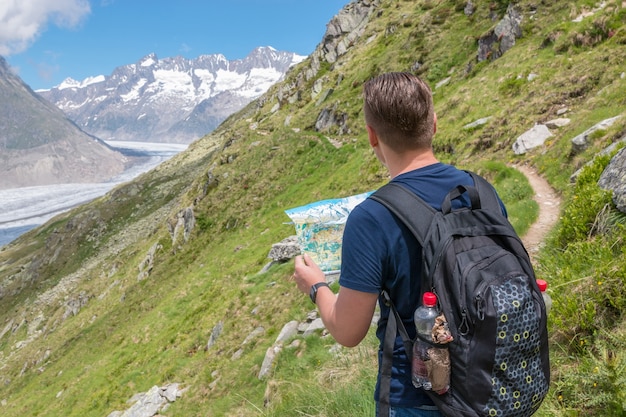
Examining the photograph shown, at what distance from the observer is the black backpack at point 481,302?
7.77 feet

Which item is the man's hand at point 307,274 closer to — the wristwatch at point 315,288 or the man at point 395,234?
the wristwatch at point 315,288

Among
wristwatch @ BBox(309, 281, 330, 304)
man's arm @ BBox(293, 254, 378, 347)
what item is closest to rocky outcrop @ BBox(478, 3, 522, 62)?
wristwatch @ BBox(309, 281, 330, 304)

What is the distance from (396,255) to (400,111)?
0.93 m

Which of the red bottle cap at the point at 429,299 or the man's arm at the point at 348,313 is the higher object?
the red bottle cap at the point at 429,299

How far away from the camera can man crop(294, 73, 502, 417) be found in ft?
8.53

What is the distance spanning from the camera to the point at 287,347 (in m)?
11.0

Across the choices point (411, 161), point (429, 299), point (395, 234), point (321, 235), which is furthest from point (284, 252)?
point (429, 299)

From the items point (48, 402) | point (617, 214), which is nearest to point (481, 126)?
point (617, 214)

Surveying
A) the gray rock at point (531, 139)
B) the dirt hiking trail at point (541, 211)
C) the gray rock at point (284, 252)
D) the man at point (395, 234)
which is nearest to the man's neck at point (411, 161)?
the man at point (395, 234)

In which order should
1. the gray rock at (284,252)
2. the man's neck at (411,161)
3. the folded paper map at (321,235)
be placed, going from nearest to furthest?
the man's neck at (411,161) < the folded paper map at (321,235) < the gray rock at (284,252)

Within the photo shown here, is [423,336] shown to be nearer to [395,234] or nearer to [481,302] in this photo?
[481,302]

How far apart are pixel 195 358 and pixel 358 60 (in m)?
46.5

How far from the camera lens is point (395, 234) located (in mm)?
2586

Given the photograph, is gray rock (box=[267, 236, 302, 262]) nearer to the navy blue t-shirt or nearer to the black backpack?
the navy blue t-shirt
